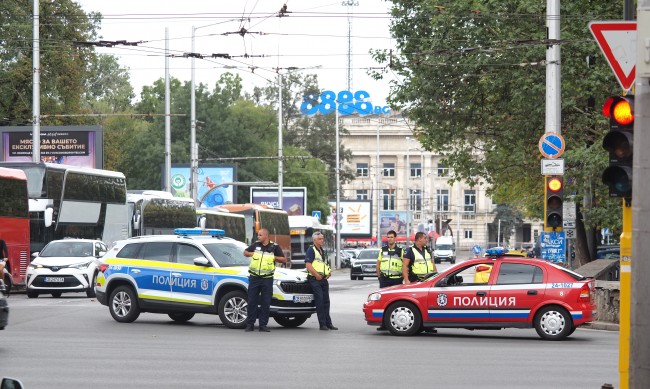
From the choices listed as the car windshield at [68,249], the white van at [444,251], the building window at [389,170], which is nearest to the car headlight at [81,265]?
the car windshield at [68,249]

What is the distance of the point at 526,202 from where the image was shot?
5688 cm

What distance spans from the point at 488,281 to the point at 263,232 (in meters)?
3.95

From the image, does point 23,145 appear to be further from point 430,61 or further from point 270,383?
point 270,383

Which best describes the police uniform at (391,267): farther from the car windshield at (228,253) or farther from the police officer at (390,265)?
the car windshield at (228,253)

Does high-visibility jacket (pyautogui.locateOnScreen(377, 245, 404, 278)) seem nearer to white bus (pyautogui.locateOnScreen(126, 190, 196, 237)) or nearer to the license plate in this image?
the license plate

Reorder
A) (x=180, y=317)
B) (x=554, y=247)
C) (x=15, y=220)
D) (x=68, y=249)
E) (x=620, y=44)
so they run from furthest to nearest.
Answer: (x=68, y=249)
(x=15, y=220)
(x=554, y=247)
(x=180, y=317)
(x=620, y=44)

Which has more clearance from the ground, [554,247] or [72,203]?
[72,203]

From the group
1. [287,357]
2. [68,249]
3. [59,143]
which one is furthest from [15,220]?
[59,143]

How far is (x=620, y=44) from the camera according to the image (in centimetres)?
1005

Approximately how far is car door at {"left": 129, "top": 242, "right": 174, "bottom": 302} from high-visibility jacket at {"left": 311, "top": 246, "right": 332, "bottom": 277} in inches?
107

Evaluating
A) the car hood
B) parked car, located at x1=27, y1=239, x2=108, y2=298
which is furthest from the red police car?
the car hood

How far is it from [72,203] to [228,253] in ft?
53.2

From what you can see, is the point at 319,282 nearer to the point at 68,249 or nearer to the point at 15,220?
the point at 68,249

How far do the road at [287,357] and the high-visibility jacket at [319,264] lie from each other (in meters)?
1.03
